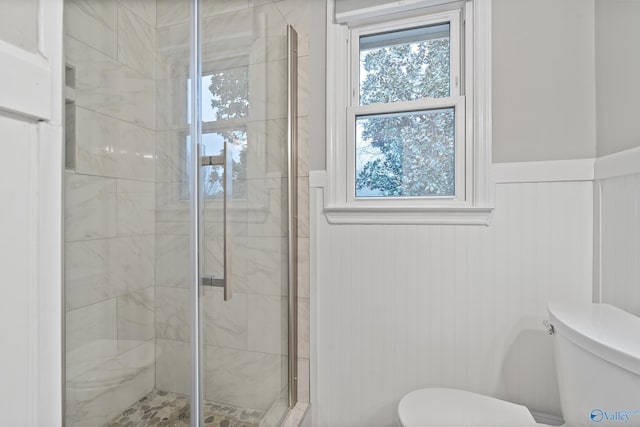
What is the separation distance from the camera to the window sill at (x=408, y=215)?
114 cm

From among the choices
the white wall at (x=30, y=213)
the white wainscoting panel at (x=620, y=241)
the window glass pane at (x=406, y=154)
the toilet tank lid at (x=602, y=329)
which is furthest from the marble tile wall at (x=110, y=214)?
the white wainscoting panel at (x=620, y=241)

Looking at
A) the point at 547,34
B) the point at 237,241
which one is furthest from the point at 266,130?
the point at 547,34

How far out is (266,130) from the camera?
114cm

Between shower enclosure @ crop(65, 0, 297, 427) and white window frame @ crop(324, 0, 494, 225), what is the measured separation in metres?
0.37

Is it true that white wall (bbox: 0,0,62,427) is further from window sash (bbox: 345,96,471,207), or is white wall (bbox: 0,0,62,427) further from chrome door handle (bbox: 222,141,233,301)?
window sash (bbox: 345,96,471,207)

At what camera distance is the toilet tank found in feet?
2.19

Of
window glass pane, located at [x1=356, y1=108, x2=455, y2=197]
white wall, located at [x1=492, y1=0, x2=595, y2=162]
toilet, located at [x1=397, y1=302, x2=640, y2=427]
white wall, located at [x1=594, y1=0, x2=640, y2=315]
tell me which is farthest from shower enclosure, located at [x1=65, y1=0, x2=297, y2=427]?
white wall, located at [x1=594, y1=0, x2=640, y2=315]

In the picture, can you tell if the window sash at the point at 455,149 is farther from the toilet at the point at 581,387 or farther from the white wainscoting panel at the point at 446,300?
the toilet at the point at 581,387

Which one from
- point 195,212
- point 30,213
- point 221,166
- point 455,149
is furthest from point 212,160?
point 455,149

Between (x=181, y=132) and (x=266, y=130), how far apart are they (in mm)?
334

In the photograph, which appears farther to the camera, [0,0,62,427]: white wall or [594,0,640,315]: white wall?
[594,0,640,315]: white wall

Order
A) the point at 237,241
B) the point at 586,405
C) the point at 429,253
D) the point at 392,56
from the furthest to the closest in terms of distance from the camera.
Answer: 1. the point at 392,56
2. the point at 429,253
3. the point at 237,241
4. the point at 586,405

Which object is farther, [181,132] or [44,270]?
[181,132]

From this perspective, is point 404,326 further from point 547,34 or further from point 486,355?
point 547,34
